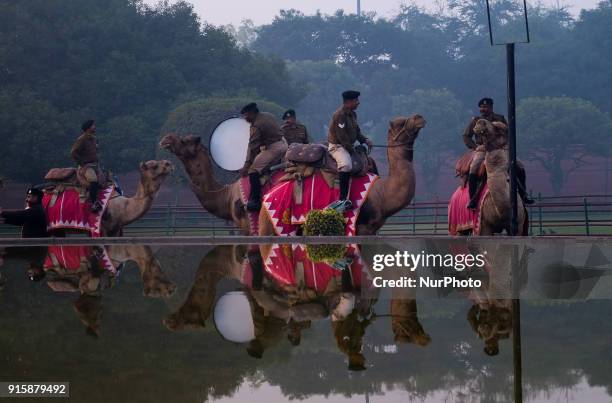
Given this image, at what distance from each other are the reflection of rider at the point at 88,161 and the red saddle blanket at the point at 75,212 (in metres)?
0.17

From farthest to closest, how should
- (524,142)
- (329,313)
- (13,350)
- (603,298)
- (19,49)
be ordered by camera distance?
(524,142) → (19,49) → (603,298) → (329,313) → (13,350)

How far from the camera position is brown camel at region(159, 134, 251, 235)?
20.6m

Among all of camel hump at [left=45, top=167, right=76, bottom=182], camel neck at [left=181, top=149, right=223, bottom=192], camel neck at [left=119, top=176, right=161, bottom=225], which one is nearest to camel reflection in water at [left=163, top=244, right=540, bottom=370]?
camel neck at [left=181, top=149, right=223, bottom=192]

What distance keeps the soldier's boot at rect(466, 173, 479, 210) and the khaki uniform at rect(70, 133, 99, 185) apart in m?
7.34

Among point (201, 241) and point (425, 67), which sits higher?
point (425, 67)

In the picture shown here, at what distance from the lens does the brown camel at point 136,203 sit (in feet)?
72.3

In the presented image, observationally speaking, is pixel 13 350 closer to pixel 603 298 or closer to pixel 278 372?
pixel 278 372

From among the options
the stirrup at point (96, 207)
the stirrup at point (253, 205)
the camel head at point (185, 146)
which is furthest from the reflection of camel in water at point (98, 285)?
the stirrup at point (96, 207)

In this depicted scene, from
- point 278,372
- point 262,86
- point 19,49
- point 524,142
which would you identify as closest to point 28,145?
point 19,49

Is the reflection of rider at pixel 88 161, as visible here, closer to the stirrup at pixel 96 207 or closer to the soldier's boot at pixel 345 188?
the stirrup at pixel 96 207

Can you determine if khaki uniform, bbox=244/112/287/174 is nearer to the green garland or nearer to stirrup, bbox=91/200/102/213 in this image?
the green garland

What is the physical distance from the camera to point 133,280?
12.9 metres

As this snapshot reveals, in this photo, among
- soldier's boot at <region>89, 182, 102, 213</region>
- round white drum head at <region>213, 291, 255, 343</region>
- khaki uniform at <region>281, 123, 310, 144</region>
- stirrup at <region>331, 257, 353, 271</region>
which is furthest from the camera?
soldier's boot at <region>89, 182, 102, 213</region>

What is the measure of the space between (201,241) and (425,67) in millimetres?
69255
